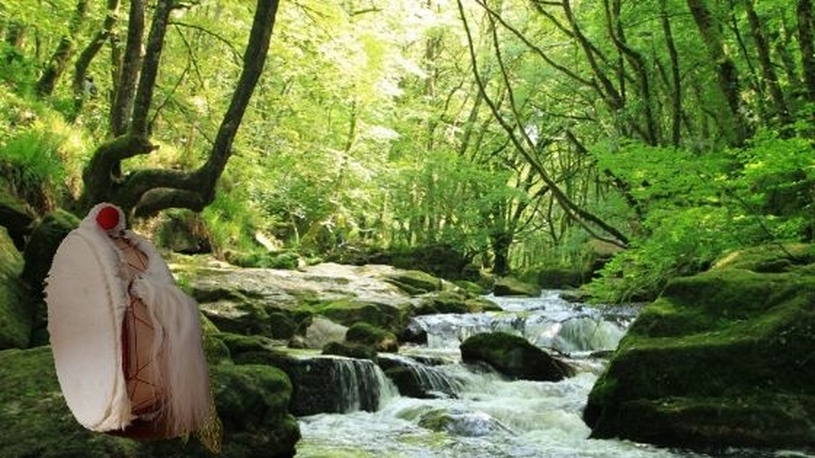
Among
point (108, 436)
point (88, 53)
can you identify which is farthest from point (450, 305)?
point (108, 436)

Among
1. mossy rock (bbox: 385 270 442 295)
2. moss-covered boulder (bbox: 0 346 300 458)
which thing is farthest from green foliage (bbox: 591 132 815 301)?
mossy rock (bbox: 385 270 442 295)

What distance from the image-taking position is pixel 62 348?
47.9 inches

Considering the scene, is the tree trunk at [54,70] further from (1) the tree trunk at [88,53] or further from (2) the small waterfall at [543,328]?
(2) the small waterfall at [543,328]

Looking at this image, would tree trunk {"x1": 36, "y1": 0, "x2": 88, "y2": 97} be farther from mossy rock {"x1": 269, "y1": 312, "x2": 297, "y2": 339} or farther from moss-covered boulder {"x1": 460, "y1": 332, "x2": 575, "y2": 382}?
moss-covered boulder {"x1": 460, "y1": 332, "x2": 575, "y2": 382}

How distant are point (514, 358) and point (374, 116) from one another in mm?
18324

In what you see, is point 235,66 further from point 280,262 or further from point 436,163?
point 436,163

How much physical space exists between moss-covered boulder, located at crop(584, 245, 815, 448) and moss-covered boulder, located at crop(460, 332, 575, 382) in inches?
103

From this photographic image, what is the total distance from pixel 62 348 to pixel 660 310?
8.41 m

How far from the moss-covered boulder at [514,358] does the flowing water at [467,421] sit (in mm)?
214

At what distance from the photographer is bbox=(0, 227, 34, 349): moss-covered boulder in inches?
261

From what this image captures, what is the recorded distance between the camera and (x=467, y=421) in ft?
27.8

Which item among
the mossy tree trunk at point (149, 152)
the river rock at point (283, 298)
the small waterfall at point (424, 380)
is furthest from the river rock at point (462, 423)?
the river rock at point (283, 298)

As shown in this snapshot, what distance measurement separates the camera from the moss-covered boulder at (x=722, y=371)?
7.09 m

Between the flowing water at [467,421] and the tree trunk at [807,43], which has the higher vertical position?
the tree trunk at [807,43]
